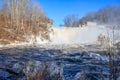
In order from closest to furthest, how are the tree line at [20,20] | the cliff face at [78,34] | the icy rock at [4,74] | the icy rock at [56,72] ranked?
the icy rock at [56,72], the icy rock at [4,74], the tree line at [20,20], the cliff face at [78,34]

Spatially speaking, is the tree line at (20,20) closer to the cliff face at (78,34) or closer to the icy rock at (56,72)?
the cliff face at (78,34)

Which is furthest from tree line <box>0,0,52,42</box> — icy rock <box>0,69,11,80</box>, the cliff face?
icy rock <box>0,69,11,80</box>

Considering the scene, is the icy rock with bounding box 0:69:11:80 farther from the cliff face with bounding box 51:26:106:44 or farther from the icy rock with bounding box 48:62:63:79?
the cliff face with bounding box 51:26:106:44

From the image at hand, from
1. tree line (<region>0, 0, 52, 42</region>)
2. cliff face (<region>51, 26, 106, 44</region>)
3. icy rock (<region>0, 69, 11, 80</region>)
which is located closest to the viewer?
icy rock (<region>0, 69, 11, 80</region>)

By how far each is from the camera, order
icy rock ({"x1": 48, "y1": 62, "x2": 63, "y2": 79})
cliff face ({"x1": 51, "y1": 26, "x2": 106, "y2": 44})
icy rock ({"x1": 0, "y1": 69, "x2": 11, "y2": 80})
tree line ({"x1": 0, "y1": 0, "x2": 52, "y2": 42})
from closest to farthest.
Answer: icy rock ({"x1": 48, "y1": 62, "x2": 63, "y2": 79}), icy rock ({"x1": 0, "y1": 69, "x2": 11, "y2": 80}), tree line ({"x1": 0, "y1": 0, "x2": 52, "y2": 42}), cliff face ({"x1": 51, "y1": 26, "x2": 106, "y2": 44})

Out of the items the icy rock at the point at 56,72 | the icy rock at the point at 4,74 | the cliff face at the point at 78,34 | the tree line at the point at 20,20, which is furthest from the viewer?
the cliff face at the point at 78,34

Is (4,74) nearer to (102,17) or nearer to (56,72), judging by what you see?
(56,72)

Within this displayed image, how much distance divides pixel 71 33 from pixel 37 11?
12842 millimetres

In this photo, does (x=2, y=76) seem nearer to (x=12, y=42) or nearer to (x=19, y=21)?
(x=12, y=42)

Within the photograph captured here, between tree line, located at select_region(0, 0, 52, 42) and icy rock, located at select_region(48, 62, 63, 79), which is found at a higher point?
tree line, located at select_region(0, 0, 52, 42)

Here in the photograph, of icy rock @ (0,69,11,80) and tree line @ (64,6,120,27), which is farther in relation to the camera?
tree line @ (64,6,120,27)

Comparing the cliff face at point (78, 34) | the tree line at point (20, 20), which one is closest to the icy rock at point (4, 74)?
the tree line at point (20, 20)

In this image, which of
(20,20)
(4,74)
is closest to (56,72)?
(4,74)

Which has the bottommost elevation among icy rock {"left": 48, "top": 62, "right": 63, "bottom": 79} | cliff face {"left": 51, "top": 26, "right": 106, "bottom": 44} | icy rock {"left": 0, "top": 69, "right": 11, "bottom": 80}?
icy rock {"left": 0, "top": 69, "right": 11, "bottom": 80}
